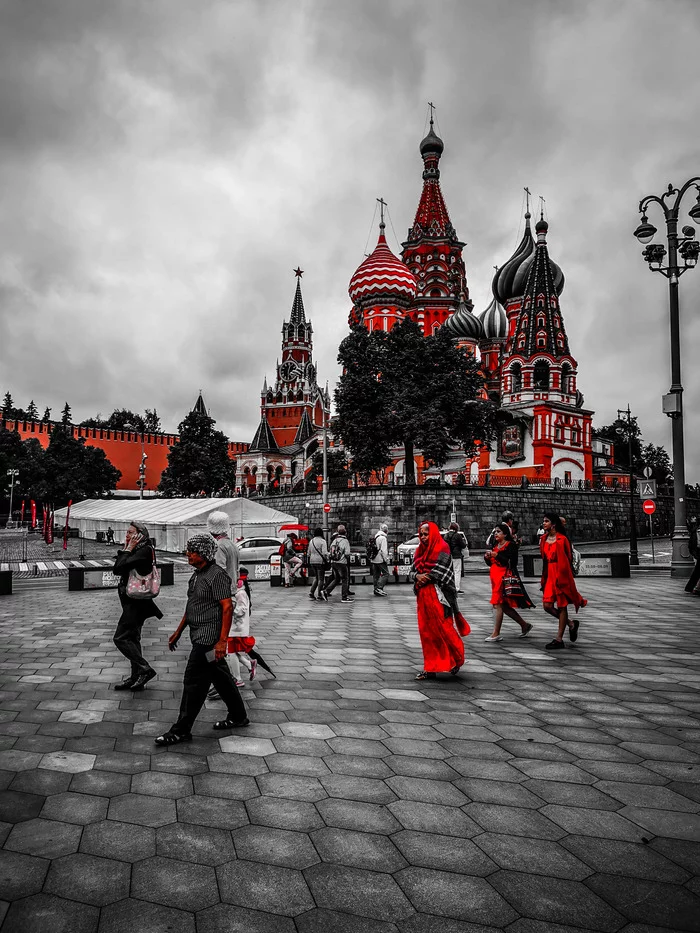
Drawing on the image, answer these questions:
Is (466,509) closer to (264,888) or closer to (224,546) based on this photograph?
(224,546)

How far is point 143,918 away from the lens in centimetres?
259

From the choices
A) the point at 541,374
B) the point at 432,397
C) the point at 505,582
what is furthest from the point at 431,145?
the point at 505,582

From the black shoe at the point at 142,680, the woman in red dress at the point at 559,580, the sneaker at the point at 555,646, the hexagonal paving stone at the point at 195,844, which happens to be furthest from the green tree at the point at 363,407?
the hexagonal paving stone at the point at 195,844

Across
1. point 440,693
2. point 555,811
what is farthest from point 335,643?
point 555,811

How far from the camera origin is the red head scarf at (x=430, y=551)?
6855 mm

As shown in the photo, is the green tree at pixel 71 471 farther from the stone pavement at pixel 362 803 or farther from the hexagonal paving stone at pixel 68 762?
the hexagonal paving stone at pixel 68 762

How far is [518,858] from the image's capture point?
2986 millimetres

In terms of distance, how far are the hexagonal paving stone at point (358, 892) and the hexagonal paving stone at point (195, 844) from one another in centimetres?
47

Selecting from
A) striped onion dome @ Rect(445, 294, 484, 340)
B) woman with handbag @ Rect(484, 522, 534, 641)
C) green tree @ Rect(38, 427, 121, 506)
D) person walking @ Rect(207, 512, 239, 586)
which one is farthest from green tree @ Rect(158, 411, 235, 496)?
person walking @ Rect(207, 512, 239, 586)

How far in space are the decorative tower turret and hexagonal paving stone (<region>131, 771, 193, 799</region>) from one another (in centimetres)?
5956

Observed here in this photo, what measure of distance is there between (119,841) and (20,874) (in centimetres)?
45

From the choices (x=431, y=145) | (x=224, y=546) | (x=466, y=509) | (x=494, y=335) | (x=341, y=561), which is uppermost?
(x=431, y=145)

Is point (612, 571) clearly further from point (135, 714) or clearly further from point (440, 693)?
point (135, 714)

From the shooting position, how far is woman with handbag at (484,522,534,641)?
8.48 meters
